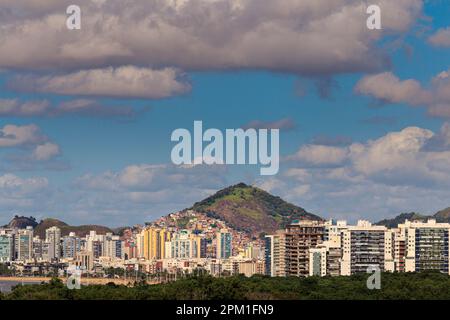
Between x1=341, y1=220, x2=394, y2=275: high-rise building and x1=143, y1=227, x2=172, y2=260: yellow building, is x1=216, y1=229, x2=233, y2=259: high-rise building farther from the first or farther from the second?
x1=341, y1=220, x2=394, y2=275: high-rise building

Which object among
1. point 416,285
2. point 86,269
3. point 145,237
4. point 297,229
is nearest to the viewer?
point 416,285

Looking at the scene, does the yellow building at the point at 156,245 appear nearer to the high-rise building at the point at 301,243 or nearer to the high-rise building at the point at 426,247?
the high-rise building at the point at 301,243

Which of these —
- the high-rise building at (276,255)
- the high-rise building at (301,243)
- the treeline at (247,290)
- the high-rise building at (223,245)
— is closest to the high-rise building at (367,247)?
the high-rise building at (301,243)

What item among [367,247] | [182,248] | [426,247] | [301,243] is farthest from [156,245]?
[367,247]

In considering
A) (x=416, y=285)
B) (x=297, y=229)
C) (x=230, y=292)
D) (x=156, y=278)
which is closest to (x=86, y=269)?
(x=156, y=278)

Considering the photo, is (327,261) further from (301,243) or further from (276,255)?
(276,255)
